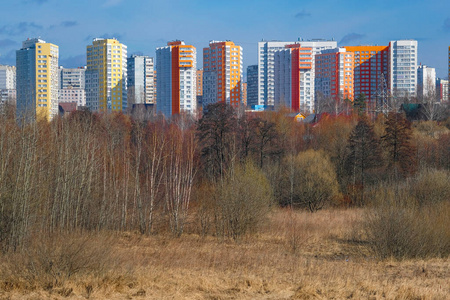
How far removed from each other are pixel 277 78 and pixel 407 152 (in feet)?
258

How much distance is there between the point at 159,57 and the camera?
10850cm

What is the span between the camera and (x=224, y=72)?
375ft

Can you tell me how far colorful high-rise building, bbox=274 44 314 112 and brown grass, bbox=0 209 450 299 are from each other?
95739 mm

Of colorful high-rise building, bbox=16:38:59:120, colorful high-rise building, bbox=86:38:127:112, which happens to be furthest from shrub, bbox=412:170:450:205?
colorful high-rise building, bbox=86:38:127:112

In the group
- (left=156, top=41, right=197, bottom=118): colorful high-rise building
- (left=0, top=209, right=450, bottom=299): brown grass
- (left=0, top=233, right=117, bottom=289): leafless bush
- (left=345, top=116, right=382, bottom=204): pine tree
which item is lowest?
(left=0, top=209, right=450, bottom=299): brown grass

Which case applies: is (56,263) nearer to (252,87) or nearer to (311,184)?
(311,184)

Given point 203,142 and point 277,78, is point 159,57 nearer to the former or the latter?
point 277,78

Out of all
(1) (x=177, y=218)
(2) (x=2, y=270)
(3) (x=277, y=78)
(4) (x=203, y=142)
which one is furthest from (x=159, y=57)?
(2) (x=2, y=270)

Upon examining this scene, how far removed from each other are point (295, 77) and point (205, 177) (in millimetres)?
84151

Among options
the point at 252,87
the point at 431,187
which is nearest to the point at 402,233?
the point at 431,187

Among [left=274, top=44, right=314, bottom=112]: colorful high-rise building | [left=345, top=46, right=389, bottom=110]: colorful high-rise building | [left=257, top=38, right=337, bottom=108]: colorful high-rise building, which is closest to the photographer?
[left=274, top=44, right=314, bottom=112]: colorful high-rise building

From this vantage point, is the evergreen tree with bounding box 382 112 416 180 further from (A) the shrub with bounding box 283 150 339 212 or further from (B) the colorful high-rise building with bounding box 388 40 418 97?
(B) the colorful high-rise building with bounding box 388 40 418 97

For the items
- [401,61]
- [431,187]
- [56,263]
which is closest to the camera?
[56,263]

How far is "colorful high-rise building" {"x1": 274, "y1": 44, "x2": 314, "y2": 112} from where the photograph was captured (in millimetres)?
113812
